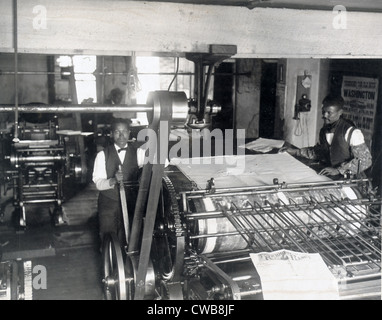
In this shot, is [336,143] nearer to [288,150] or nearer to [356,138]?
[356,138]

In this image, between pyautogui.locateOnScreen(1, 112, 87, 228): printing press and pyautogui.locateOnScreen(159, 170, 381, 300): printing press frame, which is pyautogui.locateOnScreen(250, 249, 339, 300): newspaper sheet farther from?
pyautogui.locateOnScreen(1, 112, 87, 228): printing press

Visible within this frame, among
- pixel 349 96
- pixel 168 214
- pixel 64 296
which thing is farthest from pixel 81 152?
pixel 349 96

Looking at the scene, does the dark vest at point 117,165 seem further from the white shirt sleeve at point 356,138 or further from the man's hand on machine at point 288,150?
the white shirt sleeve at point 356,138

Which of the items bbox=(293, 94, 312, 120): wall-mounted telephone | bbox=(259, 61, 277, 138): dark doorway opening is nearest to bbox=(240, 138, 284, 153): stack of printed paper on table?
bbox=(293, 94, 312, 120): wall-mounted telephone

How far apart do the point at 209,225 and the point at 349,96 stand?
4304mm

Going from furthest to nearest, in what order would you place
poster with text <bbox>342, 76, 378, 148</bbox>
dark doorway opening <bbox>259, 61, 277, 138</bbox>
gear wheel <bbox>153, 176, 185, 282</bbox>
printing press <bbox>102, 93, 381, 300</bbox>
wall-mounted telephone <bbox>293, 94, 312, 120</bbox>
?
dark doorway opening <bbox>259, 61, 277, 138</bbox> < wall-mounted telephone <bbox>293, 94, 312, 120</bbox> < poster with text <bbox>342, 76, 378, 148</bbox> < gear wheel <bbox>153, 176, 185, 282</bbox> < printing press <bbox>102, 93, 381, 300</bbox>

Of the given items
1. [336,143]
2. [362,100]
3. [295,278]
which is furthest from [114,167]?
[362,100]

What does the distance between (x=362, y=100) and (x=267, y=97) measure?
2.88 m

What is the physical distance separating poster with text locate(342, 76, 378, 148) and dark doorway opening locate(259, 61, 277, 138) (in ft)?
7.37

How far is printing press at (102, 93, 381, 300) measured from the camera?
6.20 feet

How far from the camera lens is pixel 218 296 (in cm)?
180

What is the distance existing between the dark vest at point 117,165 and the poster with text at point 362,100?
121 inches
